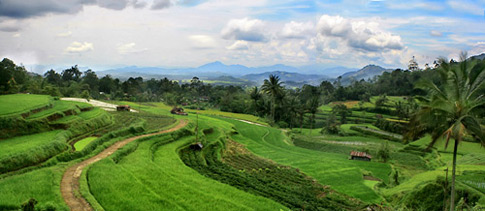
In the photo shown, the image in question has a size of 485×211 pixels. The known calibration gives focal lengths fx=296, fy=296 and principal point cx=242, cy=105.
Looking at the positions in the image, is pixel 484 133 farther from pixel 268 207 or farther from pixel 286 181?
pixel 286 181

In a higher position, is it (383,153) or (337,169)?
(383,153)

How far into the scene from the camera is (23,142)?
1819cm

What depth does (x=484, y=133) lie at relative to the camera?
8.24 metres

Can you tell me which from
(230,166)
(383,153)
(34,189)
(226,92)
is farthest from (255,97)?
(34,189)

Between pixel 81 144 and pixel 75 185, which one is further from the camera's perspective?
pixel 81 144

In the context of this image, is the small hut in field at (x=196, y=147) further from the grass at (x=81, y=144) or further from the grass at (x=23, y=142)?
the grass at (x=23, y=142)

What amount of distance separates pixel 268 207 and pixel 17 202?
1004 cm

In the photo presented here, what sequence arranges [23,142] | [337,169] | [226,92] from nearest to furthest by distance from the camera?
[23,142]
[337,169]
[226,92]

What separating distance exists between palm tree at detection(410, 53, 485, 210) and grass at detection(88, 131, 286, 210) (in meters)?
7.79

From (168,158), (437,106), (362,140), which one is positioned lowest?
(362,140)

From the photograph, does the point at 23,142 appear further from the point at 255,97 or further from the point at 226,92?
the point at 226,92

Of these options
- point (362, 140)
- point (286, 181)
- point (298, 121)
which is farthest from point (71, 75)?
point (286, 181)

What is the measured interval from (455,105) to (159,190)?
12.2 meters

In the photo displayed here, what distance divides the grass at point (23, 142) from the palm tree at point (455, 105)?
18.8 meters
